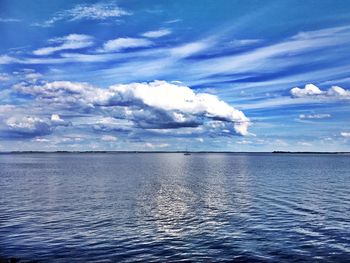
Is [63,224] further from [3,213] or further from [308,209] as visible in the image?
[308,209]

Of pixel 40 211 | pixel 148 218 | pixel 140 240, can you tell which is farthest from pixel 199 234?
pixel 40 211

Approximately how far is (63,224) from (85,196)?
1008 inches

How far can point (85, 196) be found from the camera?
69.7 meters

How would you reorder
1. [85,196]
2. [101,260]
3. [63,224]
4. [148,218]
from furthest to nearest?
[85,196] < [148,218] < [63,224] < [101,260]

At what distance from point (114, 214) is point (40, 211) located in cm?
1129

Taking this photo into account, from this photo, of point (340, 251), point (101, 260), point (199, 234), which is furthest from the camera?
point (199, 234)

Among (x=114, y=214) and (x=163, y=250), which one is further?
(x=114, y=214)

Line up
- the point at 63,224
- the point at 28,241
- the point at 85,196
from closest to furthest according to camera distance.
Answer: the point at 28,241 < the point at 63,224 < the point at 85,196

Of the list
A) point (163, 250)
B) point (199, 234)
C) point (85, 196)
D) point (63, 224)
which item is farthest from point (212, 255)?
point (85, 196)

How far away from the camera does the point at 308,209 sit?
53594 mm

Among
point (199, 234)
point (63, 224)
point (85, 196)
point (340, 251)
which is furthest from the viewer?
point (85, 196)

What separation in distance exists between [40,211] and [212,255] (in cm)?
3077

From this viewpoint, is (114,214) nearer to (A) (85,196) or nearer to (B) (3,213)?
(B) (3,213)

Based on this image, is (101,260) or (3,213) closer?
(101,260)
